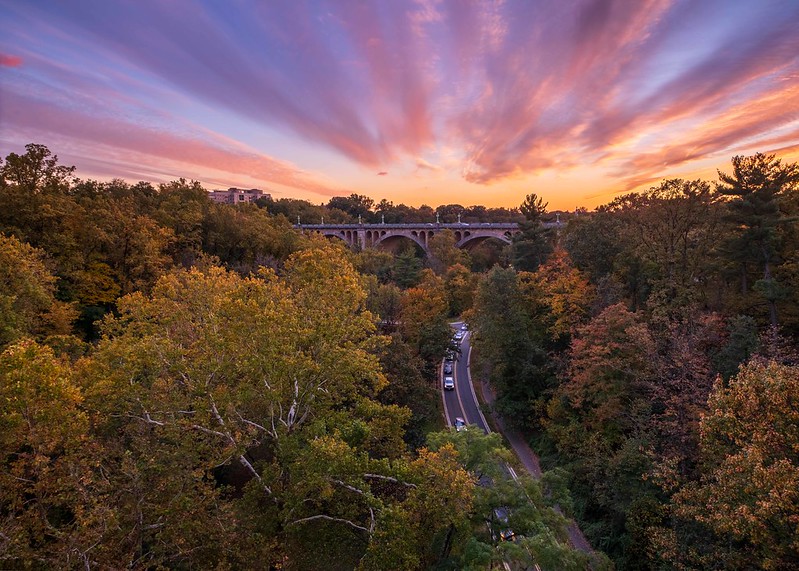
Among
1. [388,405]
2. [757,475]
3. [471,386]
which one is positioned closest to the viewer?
[757,475]

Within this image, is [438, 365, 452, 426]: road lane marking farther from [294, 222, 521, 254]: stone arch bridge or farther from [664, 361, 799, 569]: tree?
[294, 222, 521, 254]: stone arch bridge

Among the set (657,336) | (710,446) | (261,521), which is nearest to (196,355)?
(261,521)

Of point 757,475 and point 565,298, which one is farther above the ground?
point 565,298

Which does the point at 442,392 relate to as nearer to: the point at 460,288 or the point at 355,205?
the point at 460,288

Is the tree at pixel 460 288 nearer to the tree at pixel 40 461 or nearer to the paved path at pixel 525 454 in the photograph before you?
the paved path at pixel 525 454

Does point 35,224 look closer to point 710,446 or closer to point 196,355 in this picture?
point 196,355

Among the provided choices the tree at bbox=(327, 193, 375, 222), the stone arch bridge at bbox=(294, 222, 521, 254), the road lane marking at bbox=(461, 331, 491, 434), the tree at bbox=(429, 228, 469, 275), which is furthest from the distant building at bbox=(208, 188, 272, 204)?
the road lane marking at bbox=(461, 331, 491, 434)

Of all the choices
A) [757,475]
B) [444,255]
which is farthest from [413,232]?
[757,475]
